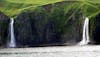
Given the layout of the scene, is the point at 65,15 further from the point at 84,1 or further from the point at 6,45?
the point at 6,45

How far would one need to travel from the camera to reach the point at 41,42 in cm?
1859

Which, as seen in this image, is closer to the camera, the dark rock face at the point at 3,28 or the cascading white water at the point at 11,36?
the cascading white water at the point at 11,36

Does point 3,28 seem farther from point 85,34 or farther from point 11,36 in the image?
point 85,34

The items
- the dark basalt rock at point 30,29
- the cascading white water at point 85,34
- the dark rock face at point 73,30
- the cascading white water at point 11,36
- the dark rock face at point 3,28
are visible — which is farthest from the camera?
the dark rock face at point 3,28

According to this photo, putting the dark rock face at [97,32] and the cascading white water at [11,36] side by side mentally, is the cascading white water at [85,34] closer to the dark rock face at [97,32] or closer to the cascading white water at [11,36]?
the dark rock face at [97,32]

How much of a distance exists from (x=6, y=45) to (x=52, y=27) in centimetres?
195

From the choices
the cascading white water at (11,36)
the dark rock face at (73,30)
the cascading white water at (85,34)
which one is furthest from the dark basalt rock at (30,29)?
the cascading white water at (85,34)

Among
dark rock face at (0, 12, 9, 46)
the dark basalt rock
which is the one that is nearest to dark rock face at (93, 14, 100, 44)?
the dark basalt rock

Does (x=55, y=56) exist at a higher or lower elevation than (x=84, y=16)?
lower

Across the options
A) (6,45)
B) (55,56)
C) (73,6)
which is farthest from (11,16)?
(55,56)

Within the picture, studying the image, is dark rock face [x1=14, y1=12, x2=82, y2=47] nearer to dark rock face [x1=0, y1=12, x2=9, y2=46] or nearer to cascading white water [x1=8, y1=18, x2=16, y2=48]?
cascading white water [x1=8, y1=18, x2=16, y2=48]

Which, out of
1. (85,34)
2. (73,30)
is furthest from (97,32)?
(73,30)

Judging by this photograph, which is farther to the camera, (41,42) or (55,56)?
(41,42)

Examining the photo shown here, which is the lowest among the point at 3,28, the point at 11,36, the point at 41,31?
the point at 11,36
